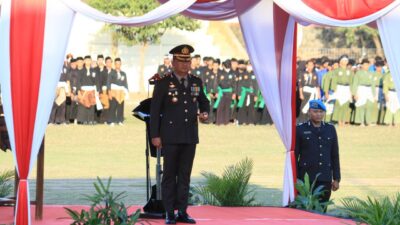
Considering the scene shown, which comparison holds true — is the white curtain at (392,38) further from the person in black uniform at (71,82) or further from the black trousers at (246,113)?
the black trousers at (246,113)

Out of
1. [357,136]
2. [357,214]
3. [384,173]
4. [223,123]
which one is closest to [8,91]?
[357,214]

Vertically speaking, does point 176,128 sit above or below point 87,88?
below

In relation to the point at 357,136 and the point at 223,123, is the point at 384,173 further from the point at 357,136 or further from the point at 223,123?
the point at 223,123

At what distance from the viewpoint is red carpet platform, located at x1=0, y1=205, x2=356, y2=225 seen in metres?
11.3

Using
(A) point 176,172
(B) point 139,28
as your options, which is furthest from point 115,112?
(A) point 176,172

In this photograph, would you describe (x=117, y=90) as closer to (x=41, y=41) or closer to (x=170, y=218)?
(x=170, y=218)

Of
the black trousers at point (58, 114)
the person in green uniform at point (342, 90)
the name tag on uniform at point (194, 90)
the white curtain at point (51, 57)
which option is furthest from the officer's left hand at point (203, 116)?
the person in green uniform at point (342, 90)

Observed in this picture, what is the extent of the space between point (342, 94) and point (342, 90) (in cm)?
11

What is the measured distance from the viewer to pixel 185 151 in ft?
36.1

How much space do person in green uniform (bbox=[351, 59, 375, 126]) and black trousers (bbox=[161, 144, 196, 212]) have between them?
21245 millimetres

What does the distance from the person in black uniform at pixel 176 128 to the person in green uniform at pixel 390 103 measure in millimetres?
21389

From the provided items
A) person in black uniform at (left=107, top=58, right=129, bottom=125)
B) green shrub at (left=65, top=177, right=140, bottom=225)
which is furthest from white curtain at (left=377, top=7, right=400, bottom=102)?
person in black uniform at (left=107, top=58, right=129, bottom=125)

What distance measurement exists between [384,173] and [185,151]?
839 centimetres

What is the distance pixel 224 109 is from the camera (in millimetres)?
31234
